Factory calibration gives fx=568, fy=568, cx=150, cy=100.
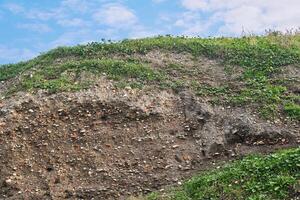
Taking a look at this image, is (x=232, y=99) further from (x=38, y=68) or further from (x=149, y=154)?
(x=38, y=68)

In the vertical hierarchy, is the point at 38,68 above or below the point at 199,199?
above

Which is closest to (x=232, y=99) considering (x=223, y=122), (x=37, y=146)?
(x=223, y=122)

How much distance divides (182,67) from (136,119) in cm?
251

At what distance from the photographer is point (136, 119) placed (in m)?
12.0

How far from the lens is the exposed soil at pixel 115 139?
10.8 metres

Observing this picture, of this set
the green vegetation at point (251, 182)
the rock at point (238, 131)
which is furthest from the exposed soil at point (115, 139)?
the green vegetation at point (251, 182)

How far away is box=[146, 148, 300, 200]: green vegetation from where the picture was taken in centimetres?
895

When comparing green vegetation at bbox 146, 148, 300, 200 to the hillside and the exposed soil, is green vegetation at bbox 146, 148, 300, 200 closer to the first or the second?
the hillside

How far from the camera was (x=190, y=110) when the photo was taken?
40.5 ft

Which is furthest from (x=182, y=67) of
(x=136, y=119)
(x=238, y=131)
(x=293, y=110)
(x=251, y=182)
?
(x=251, y=182)

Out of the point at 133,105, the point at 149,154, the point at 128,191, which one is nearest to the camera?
the point at 128,191

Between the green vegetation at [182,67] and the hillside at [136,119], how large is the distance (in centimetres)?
3

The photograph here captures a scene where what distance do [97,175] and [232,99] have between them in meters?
3.53

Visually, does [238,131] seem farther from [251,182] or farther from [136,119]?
[251,182]
